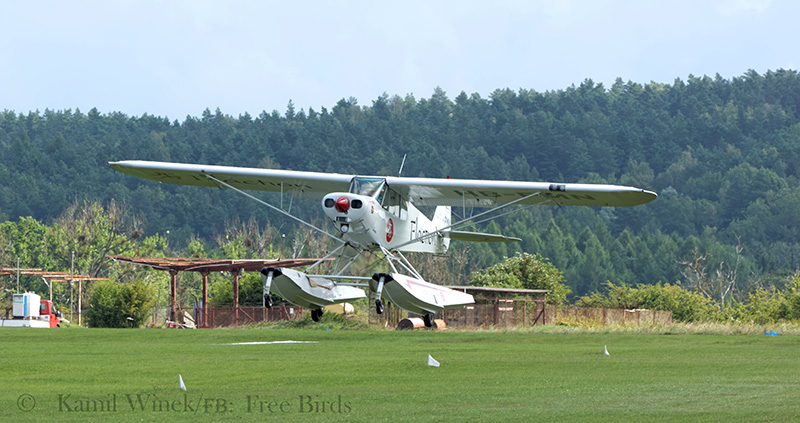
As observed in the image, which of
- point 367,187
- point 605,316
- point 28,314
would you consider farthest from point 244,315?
point 367,187

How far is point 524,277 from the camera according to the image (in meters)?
55.4

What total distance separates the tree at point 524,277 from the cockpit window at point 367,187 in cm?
2993

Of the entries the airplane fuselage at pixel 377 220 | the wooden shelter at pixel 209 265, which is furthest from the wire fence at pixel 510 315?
the airplane fuselage at pixel 377 220

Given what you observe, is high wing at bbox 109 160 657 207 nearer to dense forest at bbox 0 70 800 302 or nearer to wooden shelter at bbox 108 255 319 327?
wooden shelter at bbox 108 255 319 327

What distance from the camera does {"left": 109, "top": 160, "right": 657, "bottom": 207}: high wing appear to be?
24.9 meters

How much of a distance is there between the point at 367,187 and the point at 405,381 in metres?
7.47

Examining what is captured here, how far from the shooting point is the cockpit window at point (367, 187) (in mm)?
23688

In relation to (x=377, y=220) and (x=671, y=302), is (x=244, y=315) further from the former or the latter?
(x=377, y=220)

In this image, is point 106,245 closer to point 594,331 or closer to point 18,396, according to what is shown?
point 594,331

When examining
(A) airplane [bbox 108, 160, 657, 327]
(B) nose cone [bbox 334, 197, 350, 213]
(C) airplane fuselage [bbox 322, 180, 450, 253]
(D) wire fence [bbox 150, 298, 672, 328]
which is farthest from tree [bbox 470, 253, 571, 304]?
(B) nose cone [bbox 334, 197, 350, 213]

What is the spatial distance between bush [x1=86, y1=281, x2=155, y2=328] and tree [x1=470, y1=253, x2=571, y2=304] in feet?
57.2

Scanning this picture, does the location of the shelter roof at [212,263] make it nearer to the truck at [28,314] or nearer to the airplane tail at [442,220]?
the truck at [28,314]

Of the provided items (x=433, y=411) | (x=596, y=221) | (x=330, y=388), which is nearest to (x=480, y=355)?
(x=330, y=388)

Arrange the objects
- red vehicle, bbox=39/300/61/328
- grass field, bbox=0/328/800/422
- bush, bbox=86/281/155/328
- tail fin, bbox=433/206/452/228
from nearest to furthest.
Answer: grass field, bbox=0/328/800/422
tail fin, bbox=433/206/452/228
bush, bbox=86/281/155/328
red vehicle, bbox=39/300/61/328
